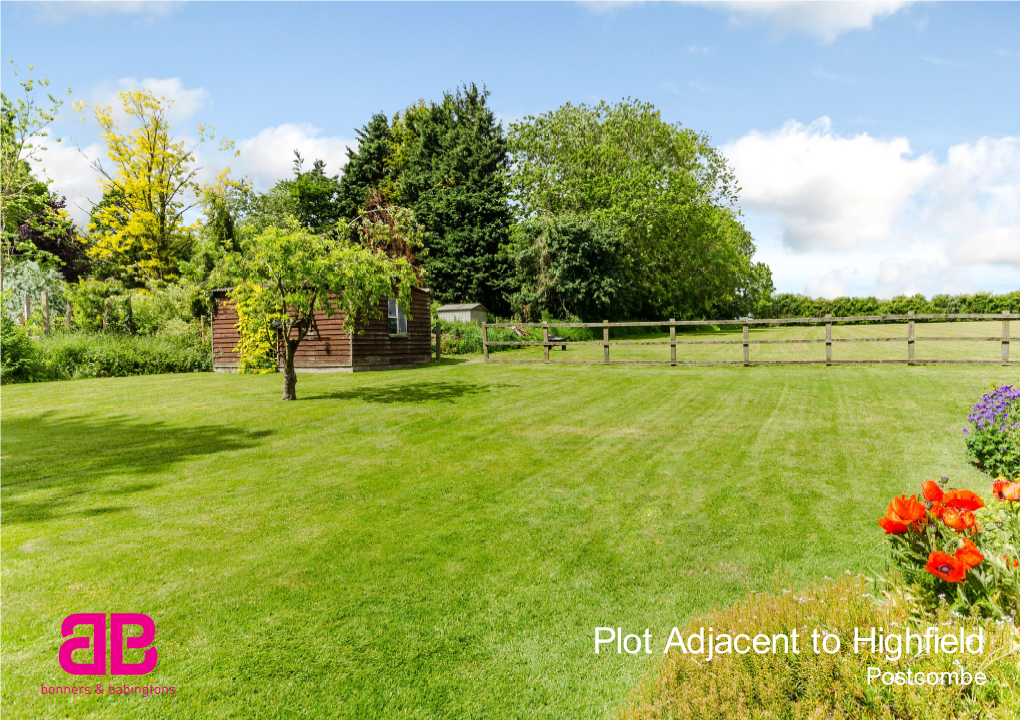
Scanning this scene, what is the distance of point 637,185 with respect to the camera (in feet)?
130

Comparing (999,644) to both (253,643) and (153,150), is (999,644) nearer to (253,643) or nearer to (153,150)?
(253,643)

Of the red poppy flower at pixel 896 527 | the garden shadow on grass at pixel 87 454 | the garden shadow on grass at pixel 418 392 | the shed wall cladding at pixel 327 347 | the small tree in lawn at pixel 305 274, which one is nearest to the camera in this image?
the red poppy flower at pixel 896 527

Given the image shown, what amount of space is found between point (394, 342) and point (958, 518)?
733 inches

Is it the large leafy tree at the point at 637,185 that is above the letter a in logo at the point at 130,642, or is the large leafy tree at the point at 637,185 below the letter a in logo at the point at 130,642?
above

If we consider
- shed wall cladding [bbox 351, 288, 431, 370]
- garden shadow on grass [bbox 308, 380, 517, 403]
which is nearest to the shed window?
shed wall cladding [bbox 351, 288, 431, 370]

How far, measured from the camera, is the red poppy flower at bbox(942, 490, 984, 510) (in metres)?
2.69

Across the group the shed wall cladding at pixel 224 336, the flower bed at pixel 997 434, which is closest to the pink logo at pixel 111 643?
the flower bed at pixel 997 434

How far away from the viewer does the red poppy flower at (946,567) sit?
249cm

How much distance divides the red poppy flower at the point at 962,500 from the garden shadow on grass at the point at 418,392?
970 centimetres

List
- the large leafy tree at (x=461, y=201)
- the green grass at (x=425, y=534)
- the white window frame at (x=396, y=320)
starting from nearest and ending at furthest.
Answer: the green grass at (x=425, y=534) → the white window frame at (x=396, y=320) → the large leafy tree at (x=461, y=201)

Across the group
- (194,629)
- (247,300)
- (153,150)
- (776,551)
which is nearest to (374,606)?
(194,629)

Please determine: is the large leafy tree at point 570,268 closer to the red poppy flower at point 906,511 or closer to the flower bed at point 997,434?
the flower bed at point 997,434

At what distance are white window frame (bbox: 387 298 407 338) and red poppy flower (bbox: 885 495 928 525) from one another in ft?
59.8

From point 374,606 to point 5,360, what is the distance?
19.3m
